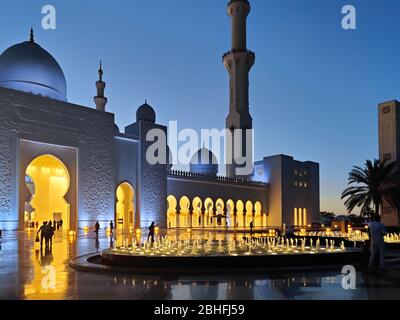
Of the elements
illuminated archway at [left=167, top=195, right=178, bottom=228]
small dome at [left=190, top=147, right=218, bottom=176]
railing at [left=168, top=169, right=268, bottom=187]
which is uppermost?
small dome at [left=190, top=147, right=218, bottom=176]

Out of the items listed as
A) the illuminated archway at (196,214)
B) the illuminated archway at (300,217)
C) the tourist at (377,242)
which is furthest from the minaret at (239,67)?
the tourist at (377,242)

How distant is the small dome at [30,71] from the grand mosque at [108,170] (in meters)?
0.04

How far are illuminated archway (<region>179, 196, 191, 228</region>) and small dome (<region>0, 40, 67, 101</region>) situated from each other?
964 cm

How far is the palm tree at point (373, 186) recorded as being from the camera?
18469mm

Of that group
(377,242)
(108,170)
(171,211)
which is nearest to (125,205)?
(171,211)

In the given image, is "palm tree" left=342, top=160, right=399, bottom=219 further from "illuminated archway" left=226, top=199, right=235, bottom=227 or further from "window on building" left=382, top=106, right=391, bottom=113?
"illuminated archway" left=226, top=199, right=235, bottom=227

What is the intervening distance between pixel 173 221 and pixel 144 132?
6155 millimetres

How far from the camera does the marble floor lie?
386 cm

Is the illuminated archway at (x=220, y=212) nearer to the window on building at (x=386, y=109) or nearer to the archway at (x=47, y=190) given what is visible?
the archway at (x=47, y=190)

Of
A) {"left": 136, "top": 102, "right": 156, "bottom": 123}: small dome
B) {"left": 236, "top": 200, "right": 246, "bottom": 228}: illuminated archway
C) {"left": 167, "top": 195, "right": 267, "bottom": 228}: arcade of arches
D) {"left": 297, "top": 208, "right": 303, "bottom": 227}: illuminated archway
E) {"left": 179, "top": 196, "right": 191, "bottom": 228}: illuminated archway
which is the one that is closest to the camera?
{"left": 136, "top": 102, "right": 156, "bottom": 123}: small dome

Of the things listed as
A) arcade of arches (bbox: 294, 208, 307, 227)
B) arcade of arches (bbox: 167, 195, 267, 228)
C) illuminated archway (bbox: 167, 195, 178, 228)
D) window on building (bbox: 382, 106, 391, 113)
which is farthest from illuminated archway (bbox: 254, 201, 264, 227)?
window on building (bbox: 382, 106, 391, 113)

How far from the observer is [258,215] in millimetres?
30266
